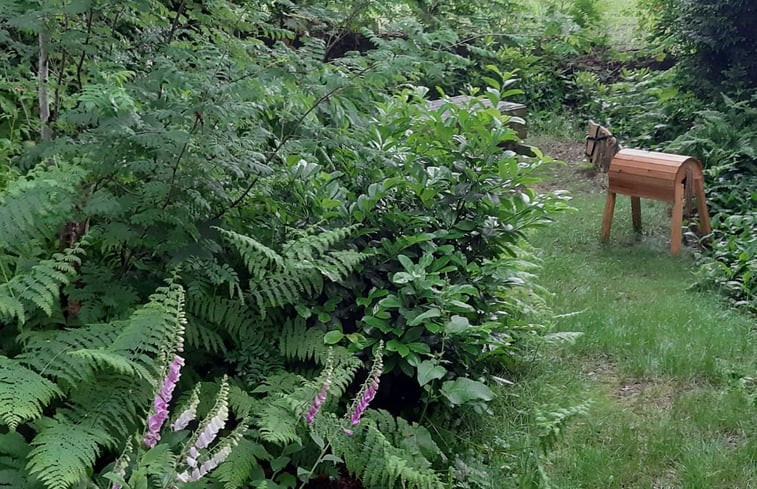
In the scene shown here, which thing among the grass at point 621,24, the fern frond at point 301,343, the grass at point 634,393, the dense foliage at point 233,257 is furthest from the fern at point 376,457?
the grass at point 621,24

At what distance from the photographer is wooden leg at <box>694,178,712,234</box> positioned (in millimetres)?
5820

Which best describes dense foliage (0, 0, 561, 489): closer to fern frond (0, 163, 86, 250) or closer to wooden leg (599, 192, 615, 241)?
fern frond (0, 163, 86, 250)

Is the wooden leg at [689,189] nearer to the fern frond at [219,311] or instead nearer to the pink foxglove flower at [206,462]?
the fern frond at [219,311]

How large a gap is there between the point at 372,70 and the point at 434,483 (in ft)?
5.08

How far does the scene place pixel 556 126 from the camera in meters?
9.99

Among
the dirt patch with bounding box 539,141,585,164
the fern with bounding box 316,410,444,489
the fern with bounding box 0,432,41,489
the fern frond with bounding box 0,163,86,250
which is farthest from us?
the dirt patch with bounding box 539,141,585,164

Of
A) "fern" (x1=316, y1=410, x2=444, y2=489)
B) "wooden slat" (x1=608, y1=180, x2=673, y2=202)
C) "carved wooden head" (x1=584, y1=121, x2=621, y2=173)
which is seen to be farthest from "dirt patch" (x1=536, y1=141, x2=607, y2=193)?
"fern" (x1=316, y1=410, x2=444, y2=489)

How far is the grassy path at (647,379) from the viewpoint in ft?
9.14

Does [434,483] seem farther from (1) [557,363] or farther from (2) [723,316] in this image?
(2) [723,316]

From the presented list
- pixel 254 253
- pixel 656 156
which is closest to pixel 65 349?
pixel 254 253

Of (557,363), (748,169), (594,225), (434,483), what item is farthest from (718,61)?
(434,483)

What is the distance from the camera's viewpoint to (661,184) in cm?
574

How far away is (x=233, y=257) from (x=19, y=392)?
115cm

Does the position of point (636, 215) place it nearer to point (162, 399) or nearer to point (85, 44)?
point (85, 44)
